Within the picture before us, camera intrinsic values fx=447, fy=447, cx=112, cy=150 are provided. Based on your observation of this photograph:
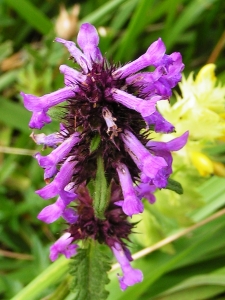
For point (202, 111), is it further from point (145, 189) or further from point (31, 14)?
point (31, 14)

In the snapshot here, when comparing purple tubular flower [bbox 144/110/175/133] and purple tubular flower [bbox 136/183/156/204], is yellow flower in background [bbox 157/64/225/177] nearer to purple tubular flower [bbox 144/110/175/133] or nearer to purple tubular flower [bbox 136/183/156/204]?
purple tubular flower [bbox 136/183/156/204]

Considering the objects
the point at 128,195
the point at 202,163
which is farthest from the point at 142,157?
the point at 202,163

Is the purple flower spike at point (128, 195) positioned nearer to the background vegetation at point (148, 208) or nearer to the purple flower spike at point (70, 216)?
the purple flower spike at point (70, 216)

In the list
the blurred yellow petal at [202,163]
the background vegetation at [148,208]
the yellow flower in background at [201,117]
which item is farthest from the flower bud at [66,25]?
the blurred yellow petal at [202,163]

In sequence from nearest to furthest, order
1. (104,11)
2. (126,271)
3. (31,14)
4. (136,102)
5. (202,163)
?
1. (136,102)
2. (126,271)
3. (202,163)
4. (104,11)
5. (31,14)

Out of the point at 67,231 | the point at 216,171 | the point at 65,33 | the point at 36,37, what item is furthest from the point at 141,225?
the point at 36,37

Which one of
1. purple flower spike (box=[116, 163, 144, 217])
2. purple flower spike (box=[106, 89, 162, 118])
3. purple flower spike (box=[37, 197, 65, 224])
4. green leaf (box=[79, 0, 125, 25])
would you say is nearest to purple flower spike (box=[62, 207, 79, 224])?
purple flower spike (box=[37, 197, 65, 224])

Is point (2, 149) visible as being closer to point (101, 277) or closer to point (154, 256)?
point (154, 256)
